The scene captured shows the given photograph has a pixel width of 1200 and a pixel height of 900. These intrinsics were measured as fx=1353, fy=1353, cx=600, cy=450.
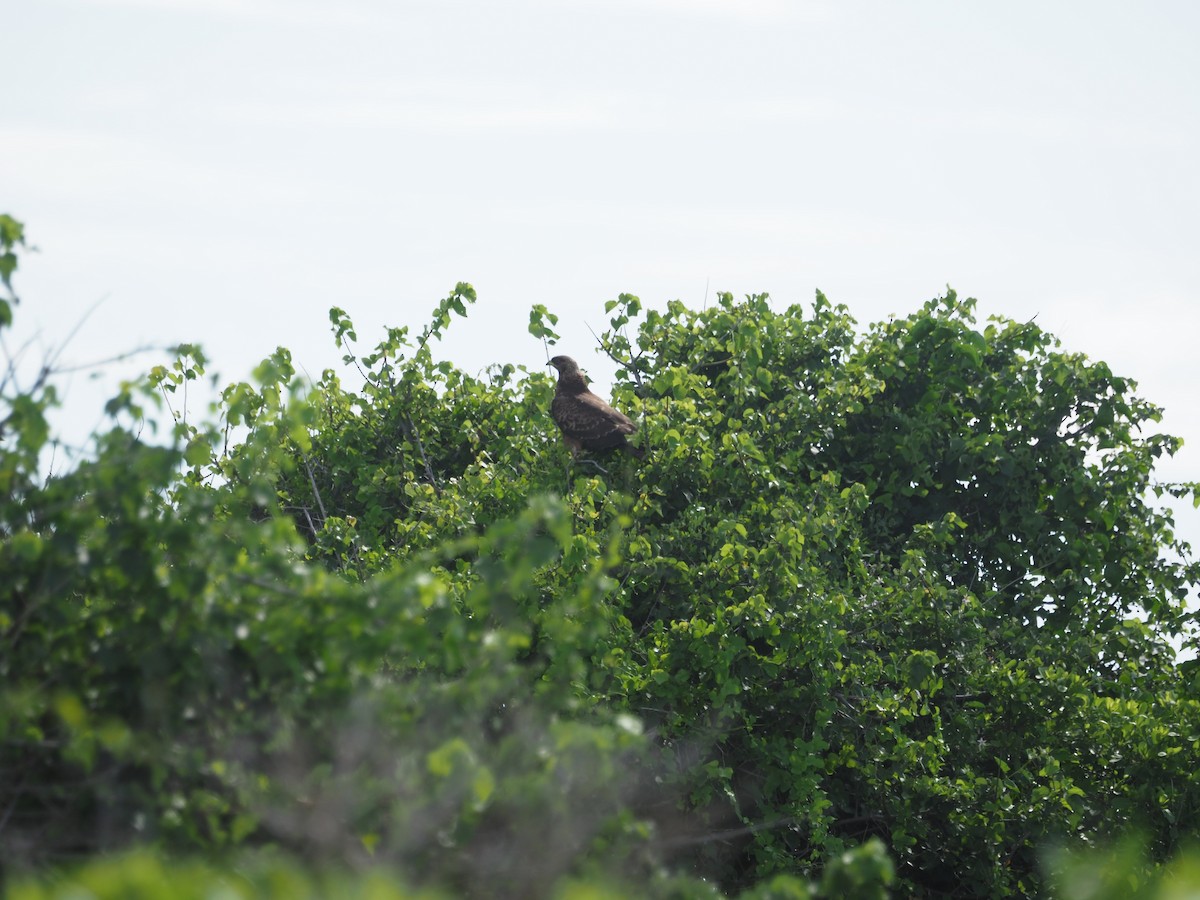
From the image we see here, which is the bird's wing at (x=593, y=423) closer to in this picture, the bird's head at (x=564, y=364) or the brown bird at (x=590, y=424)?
the brown bird at (x=590, y=424)

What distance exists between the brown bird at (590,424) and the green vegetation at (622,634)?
16cm

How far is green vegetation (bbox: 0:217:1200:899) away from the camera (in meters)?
3.63

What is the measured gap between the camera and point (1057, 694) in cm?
986

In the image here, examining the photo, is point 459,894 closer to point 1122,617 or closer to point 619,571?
point 619,571

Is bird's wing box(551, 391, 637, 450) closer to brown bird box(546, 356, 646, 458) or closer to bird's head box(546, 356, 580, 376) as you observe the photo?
brown bird box(546, 356, 646, 458)

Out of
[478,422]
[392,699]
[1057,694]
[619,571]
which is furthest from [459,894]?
[478,422]

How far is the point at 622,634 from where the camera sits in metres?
8.48

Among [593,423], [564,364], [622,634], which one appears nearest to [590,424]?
[593,423]

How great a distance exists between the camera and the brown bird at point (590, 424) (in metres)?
9.84

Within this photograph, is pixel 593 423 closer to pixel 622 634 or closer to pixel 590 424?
pixel 590 424

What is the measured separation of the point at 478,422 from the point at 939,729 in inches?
198

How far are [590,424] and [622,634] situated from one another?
197 centimetres

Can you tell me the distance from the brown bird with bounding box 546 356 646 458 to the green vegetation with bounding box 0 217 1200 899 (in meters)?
0.16

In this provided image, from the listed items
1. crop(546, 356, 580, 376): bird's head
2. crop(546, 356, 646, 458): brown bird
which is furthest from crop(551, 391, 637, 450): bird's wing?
crop(546, 356, 580, 376): bird's head
